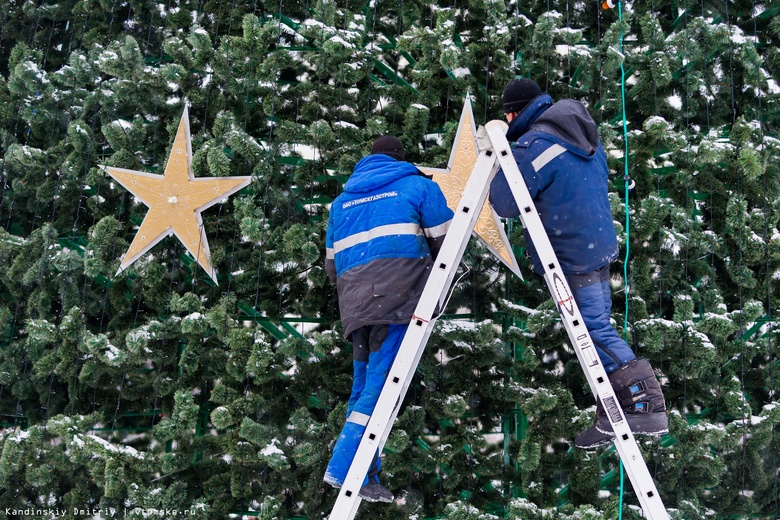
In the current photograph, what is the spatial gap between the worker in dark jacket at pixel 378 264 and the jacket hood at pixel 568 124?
617mm

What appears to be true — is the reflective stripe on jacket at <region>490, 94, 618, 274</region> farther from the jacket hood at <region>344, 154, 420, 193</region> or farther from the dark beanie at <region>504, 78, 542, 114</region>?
the jacket hood at <region>344, 154, 420, 193</region>

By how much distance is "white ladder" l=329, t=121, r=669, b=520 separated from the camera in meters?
3.01

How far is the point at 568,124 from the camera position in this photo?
326 cm

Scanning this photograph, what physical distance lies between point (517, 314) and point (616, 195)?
0.88 meters

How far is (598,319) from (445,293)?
66cm

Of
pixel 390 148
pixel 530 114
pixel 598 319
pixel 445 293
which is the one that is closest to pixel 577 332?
pixel 598 319

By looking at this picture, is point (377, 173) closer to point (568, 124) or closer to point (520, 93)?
point (520, 93)

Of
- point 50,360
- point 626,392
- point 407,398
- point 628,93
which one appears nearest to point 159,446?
point 50,360

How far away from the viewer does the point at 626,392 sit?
306 centimetres

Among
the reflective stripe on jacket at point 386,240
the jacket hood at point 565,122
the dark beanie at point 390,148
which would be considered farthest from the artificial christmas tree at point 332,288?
the jacket hood at point 565,122

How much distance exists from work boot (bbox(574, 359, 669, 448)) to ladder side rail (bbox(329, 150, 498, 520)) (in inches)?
31.2

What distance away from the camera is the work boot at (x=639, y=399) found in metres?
3.04

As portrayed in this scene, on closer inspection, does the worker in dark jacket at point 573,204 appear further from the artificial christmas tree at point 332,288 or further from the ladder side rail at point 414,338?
the artificial christmas tree at point 332,288

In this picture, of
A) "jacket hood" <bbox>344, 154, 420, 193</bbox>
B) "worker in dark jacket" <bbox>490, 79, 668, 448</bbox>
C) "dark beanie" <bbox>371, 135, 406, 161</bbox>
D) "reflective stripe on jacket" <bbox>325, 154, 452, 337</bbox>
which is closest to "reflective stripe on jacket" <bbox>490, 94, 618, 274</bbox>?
"worker in dark jacket" <bbox>490, 79, 668, 448</bbox>
